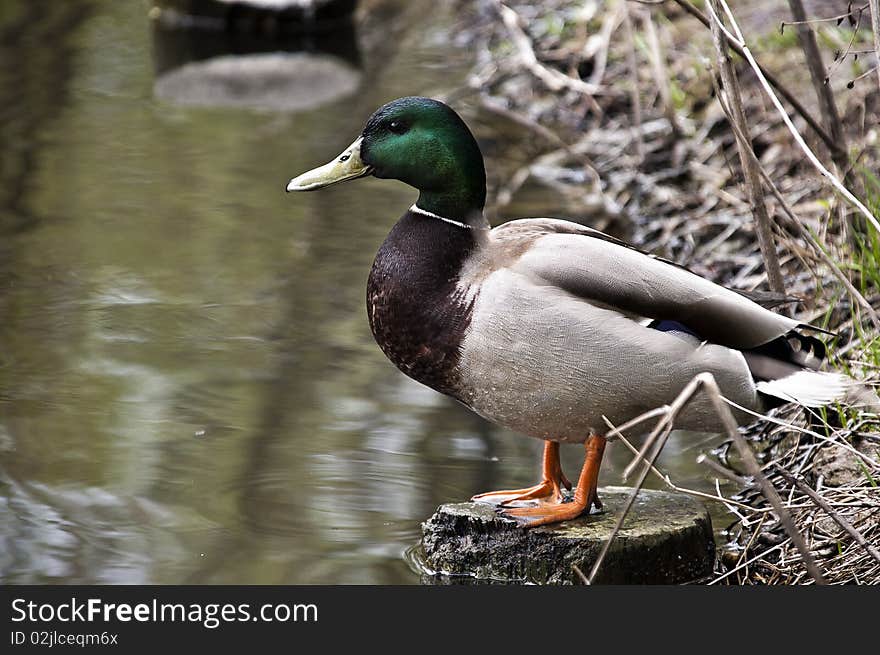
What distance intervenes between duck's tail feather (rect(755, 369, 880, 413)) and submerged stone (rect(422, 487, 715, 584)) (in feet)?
1.53

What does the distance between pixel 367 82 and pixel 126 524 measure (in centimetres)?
579

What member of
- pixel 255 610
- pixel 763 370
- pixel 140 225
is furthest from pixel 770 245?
pixel 140 225

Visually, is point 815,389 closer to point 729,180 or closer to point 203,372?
point 203,372

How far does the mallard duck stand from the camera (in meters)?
3.36

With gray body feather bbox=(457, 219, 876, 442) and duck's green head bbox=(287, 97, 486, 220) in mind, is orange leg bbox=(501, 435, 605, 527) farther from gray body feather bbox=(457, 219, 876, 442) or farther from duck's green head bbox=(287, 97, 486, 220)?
duck's green head bbox=(287, 97, 486, 220)

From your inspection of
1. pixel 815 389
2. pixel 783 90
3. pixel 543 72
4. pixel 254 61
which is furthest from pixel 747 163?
pixel 254 61

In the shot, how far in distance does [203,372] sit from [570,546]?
188 centimetres

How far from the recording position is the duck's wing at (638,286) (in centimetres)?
340

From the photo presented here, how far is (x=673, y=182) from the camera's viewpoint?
7148 millimetres

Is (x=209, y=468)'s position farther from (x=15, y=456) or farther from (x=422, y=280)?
(x=422, y=280)

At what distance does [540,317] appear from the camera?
334 cm

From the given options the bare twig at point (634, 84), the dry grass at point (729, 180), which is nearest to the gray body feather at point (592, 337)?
the dry grass at point (729, 180)

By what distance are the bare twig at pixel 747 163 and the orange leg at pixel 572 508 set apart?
36.3 inches

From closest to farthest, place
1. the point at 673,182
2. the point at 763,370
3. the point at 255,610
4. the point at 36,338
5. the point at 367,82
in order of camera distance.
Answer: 1. the point at 255,610
2. the point at 763,370
3. the point at 36,338
4. the point at 673,182
5. the point at 367,82
